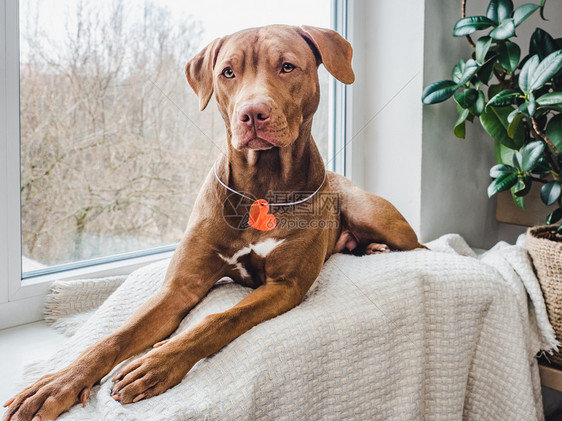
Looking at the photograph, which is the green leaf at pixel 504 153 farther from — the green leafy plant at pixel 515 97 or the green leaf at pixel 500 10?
the green leaf at pixel 500 10

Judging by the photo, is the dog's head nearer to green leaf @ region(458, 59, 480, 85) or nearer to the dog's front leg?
the dog's front leg

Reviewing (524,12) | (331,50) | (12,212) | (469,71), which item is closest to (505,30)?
(524,12)

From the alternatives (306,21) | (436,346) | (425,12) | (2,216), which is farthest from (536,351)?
(2,216)

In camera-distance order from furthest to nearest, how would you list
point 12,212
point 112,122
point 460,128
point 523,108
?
1. point 460,128
2. point 112,122
3. point 523,108
4. point 12,212

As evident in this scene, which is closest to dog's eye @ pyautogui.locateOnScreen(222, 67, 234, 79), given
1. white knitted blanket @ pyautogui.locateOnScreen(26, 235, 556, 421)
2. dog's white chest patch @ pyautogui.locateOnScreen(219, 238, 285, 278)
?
dog's white chest patch @ pyautogui.locateOnScreen(219, 238, 285, 278)

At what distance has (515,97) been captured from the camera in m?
1.52

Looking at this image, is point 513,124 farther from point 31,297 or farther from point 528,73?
point 31,297

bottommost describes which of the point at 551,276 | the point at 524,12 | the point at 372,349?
the point at 372,349

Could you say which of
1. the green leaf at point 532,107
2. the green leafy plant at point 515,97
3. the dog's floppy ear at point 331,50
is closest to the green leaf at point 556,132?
the green leafy plant at point 515,97

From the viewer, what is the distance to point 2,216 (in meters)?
1.29

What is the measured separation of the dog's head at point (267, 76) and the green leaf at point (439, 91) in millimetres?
662

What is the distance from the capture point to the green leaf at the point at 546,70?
53.3 inches

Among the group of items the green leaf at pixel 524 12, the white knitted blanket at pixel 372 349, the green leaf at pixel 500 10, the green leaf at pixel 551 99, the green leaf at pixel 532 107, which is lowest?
the white knitted blanket at pixel 372 349

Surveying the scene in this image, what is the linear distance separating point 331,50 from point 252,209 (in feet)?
1.42
